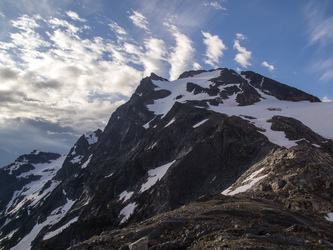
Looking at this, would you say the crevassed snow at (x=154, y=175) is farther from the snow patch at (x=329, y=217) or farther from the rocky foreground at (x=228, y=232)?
the rocky foreground at (x=228, y=232)

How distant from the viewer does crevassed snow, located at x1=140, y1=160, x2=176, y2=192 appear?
64.2m

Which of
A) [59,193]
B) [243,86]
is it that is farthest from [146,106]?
[59,193]

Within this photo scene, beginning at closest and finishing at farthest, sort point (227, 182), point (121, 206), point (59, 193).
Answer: point (227, 182)
point (121, 206)
point (59, 193)

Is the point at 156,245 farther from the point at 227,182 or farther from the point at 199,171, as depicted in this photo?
the point at 199,171

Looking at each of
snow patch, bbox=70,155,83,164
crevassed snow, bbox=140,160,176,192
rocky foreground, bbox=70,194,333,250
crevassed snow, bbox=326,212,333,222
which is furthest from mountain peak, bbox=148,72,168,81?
rocky foreground, bbox=70,194,333,250

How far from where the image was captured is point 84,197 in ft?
324

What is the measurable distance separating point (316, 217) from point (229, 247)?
13488 millimetres

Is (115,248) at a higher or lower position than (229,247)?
lower

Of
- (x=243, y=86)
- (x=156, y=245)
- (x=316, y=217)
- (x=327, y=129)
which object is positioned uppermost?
(x=243, y=86)

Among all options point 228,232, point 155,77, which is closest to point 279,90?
point 155,77

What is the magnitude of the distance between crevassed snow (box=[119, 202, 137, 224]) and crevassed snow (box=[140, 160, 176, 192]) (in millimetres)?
4882

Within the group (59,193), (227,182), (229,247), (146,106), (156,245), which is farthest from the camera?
(146,106)

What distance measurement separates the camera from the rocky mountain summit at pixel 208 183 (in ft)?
54.2

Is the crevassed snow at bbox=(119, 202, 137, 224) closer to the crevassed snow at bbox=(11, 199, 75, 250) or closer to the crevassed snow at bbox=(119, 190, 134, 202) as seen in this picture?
the crevassed snow at bbox=(119, 190, 134, 202)
